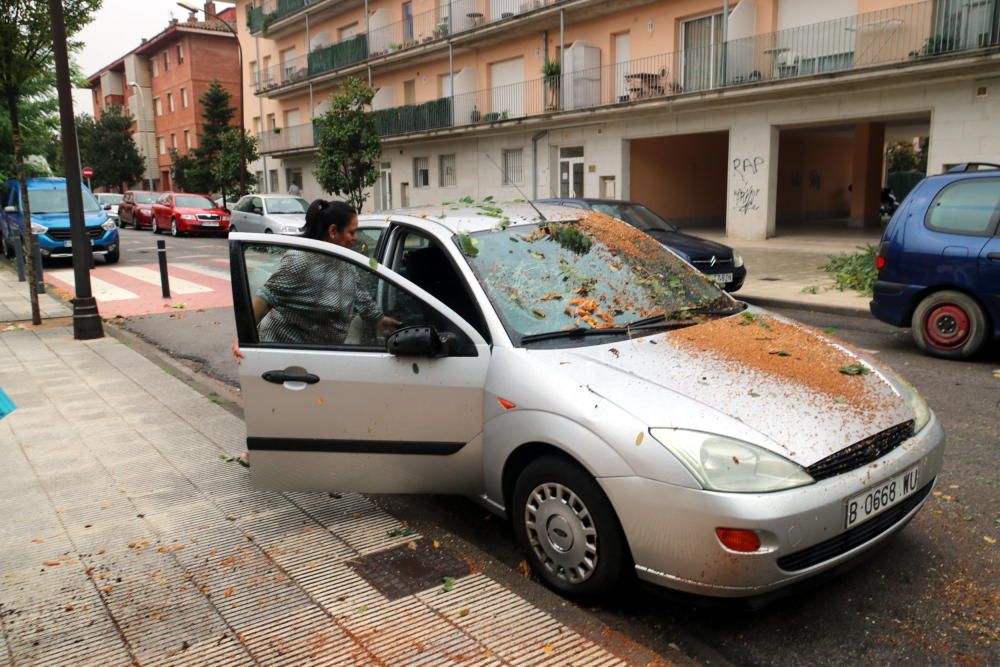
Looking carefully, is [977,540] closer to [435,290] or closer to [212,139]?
[435,290]

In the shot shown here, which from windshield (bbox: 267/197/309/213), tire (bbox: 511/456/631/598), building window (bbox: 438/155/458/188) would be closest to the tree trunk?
tire (bbox: 511/456/631/598)

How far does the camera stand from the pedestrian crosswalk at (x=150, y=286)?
12.6 meters

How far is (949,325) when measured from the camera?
7523 mm

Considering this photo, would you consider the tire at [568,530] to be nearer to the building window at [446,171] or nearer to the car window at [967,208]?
the car window at [967,208]

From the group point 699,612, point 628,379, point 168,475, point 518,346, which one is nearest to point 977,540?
point 699,612

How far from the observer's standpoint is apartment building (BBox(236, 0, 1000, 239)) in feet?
60.4

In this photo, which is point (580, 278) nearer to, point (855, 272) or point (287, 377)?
point (287, 377)

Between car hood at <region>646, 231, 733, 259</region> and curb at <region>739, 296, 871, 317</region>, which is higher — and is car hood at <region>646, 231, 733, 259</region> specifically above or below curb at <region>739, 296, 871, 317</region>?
above

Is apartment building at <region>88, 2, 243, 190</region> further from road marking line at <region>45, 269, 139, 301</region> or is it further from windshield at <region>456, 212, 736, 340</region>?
windshield at <region>456, 212, 736, 340</region>

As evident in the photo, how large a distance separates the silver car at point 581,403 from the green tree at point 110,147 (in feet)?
198

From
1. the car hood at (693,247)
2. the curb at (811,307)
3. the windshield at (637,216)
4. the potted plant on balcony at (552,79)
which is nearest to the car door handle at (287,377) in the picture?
the car hood at (693,247)

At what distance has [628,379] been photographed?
3.19 m

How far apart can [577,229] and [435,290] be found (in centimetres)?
89

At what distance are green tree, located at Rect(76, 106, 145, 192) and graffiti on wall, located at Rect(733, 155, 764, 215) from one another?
49.3 meters
